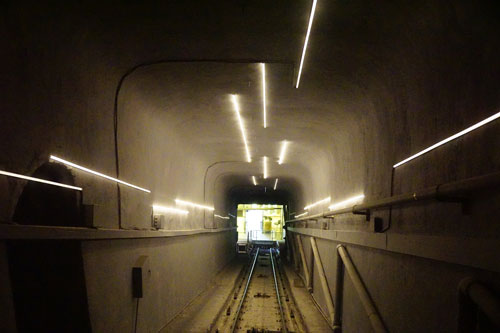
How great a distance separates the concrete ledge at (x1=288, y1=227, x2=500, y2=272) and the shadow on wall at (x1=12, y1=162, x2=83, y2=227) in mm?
3932

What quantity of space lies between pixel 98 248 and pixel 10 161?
7.84 ft

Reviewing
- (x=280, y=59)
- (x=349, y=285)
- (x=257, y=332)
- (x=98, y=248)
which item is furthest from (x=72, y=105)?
(x=257, y=332)

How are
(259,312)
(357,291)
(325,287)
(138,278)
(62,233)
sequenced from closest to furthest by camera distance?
(62,233), (357,291), (138,278), (325,287), (259,312)

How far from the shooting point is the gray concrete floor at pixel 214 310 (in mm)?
10524

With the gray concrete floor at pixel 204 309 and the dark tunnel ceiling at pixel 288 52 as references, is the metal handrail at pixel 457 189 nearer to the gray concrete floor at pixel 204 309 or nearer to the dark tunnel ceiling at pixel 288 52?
the dark tunnel ceiling at pixel 288 52

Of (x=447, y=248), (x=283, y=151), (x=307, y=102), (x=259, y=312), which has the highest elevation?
(x=307, y=102)

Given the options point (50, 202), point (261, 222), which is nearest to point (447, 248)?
point (50, 202)

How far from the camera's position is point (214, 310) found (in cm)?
1268

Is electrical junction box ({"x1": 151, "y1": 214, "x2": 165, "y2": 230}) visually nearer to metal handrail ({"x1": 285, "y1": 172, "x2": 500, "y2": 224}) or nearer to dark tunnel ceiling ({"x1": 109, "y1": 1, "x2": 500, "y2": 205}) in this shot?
dark tunnel ceiling ({"x1": 109, "y1": 1, "x2": 500, "y2": 205})

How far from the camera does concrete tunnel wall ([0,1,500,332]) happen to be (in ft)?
12.2

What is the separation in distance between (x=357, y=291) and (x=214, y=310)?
6.38m

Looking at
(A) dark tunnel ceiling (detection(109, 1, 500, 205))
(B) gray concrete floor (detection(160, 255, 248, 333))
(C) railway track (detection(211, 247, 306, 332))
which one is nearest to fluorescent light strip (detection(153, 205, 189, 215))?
(A) dark tunnel ceiling (detection(109, 1, 500, 205))

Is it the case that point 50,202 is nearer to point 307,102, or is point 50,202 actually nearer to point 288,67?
point 288,67

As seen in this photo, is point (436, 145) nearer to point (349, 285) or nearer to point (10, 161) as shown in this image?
point (10, 161)
